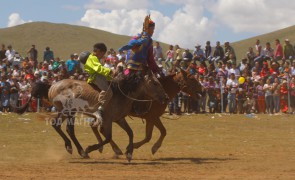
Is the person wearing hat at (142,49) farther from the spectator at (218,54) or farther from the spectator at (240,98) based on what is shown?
the spectator at (218,54)

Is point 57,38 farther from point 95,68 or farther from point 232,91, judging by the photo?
point 95,68

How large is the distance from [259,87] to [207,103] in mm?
2288

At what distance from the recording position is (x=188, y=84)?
48.3 ft

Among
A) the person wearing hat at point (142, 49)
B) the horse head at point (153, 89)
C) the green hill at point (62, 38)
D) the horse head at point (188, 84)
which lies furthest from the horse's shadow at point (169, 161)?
the green hill at point (62, 38)

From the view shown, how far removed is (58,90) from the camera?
13.3m

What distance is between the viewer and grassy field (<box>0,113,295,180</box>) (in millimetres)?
10781

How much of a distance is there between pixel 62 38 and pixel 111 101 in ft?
205

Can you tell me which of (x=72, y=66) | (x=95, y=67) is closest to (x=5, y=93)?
(x=72, y=66)

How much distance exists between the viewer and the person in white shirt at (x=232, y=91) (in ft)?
83.2

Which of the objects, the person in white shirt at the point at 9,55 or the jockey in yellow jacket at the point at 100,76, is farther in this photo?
the person in white shirt at the point at 9,55

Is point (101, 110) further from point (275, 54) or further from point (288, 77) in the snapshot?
point (275, 54)

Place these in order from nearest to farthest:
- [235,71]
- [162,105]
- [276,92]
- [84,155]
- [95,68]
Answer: [95,68] → [84,155] → [162,105] → [276,92] → [235,71]

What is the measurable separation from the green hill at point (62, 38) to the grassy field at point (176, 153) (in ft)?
133

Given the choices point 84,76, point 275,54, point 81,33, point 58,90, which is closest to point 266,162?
point 58,90
